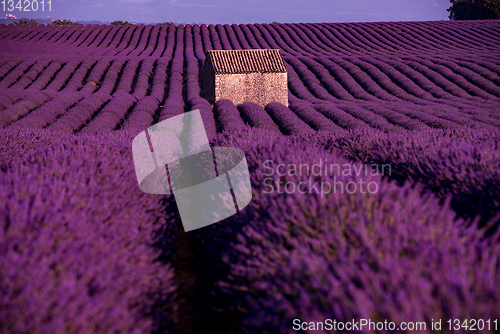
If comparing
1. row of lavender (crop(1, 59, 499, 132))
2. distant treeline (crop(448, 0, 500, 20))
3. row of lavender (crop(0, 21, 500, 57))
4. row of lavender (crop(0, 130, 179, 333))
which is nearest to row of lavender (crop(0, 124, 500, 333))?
row of lavender (crop(0, 130, 179, 333))

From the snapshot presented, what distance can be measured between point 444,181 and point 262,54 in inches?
584

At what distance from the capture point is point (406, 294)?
1.59 metres

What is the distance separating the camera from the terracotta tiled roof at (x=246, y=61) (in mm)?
16677

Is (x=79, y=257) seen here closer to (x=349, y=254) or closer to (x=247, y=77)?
(x=349, y=254)

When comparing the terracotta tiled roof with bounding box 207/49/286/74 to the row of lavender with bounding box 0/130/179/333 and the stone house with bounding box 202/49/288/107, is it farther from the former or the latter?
the row of lavender with bounding box 0/130/179/333

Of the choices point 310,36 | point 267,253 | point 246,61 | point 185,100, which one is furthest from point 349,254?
point 310,36

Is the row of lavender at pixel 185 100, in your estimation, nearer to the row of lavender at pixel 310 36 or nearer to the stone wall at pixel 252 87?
the stone wall at pixel 252 87

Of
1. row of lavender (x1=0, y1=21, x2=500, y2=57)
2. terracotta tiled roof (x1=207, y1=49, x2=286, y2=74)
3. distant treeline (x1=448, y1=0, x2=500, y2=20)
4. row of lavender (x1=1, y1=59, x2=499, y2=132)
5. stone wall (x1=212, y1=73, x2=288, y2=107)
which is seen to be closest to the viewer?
row of lavender (x1=1, y1=59, x2=499, y2=132)

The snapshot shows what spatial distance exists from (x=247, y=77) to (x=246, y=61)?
3.12 ft

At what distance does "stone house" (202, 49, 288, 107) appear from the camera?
16562 millimetres

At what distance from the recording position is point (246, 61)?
17.1m

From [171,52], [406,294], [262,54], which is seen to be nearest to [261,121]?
[262,54]

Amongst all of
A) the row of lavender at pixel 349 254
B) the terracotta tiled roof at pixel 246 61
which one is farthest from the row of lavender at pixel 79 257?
the terracotta tiled roof at pixel 246 61

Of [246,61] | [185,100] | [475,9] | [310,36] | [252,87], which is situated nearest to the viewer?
[252,87]
